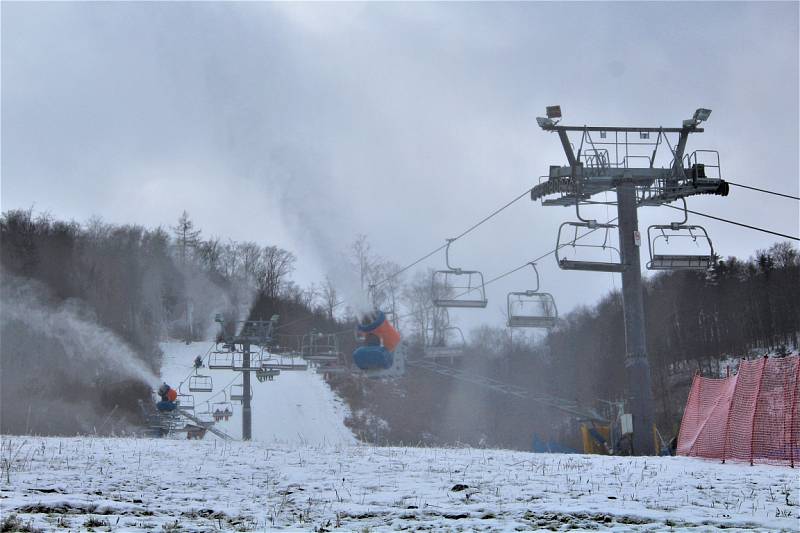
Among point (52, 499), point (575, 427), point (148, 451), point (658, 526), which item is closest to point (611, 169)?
point (148, 451)

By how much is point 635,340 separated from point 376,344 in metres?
8.74

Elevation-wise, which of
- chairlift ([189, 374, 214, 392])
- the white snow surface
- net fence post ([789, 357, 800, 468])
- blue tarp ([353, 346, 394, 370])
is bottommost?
the white snow surface

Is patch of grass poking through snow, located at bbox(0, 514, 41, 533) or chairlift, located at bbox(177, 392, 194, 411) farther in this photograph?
chairlift, located at bbox(177, 392, 194, 411)

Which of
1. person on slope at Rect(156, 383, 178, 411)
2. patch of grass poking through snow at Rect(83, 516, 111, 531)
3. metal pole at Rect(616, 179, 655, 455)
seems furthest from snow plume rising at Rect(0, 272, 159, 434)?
patch of grass poking through snow at Rect(83, 516, 111, 531)

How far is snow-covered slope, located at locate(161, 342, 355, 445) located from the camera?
6750 centimetres

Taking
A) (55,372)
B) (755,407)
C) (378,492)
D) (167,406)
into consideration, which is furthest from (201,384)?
(378,492)

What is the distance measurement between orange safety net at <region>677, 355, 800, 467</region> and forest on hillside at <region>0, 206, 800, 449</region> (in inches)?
1520

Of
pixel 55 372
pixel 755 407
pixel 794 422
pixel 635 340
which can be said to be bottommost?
pixel 794 422

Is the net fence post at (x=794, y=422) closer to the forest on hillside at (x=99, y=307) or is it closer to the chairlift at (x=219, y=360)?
the chairlift at (x=219, y=360)

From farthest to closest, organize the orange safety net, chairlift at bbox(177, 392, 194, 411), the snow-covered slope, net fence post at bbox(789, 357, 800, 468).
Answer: the snow-covered slope, chairlift at bbox(177, 392, 194, 411), the orange safety net, net fence post at bbox(789, 357, 800, 468)

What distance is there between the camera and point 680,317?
3602 inches

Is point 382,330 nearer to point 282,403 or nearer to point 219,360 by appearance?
point 282,403

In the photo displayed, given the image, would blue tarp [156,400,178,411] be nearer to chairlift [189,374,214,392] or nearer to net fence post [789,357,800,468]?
chairlift [189,374,214,392]

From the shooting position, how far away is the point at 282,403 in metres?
72.9
